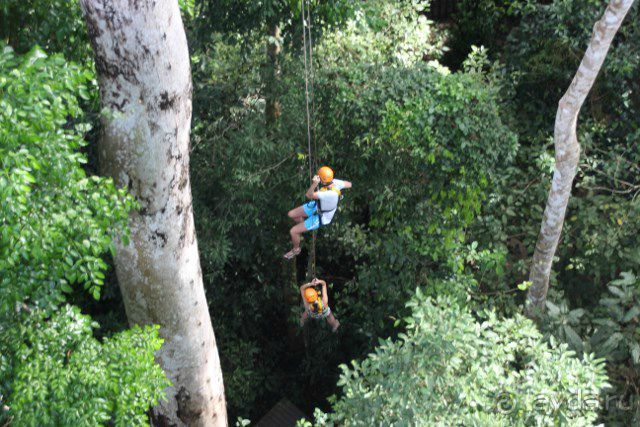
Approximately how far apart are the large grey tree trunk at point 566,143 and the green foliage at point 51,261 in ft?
12.1

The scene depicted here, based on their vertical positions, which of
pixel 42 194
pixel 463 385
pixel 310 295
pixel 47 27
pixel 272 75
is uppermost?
pixel 47 27

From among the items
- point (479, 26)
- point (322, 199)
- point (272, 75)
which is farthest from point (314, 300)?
point (479, 26)

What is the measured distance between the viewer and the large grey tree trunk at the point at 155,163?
444 centimetres

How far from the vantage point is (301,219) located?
22.5ft

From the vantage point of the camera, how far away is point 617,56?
824 cm

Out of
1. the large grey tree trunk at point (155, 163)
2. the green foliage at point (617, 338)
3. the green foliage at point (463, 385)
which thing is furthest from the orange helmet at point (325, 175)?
the green foliage at point (617, 338)

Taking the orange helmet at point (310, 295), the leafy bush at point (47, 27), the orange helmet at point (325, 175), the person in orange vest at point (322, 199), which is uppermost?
the leafy bush at point (47, 27)

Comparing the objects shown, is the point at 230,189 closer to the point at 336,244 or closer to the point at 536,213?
the point at 336,244

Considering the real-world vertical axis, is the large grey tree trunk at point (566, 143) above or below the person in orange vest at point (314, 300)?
above

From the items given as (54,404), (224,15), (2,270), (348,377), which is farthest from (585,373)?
(224,15)

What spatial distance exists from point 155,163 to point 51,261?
1.07 m

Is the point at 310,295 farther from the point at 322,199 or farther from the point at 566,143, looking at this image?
the point at 566,143

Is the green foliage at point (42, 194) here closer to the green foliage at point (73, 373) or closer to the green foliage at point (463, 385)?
the green foliage at point (73, 373)

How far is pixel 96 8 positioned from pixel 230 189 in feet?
10.2
